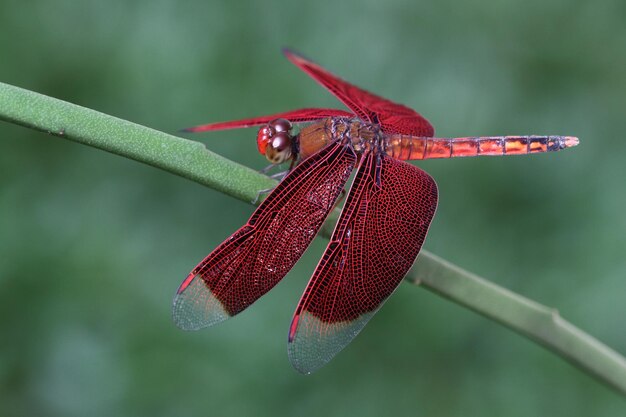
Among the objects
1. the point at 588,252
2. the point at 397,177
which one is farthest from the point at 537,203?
the point at 397,177

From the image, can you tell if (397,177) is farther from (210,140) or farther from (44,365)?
(44,365)

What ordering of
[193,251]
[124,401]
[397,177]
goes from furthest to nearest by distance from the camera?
[193,251]
[124,401]
[397,177]

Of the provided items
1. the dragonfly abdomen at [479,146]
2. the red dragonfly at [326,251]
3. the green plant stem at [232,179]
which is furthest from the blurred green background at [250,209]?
the green plant stem at [232,179]

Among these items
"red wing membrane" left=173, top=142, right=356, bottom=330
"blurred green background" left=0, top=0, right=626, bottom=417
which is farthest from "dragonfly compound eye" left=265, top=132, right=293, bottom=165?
"blurred green background" left=0, top=0, right=626, bottom=417

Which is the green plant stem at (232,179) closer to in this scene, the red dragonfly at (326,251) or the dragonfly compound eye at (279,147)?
the red dragonfly at (326,251)

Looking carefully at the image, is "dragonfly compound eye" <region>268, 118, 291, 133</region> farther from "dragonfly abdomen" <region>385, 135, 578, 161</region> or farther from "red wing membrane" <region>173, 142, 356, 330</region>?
"dragonfly abdomen" <region>385, 135, 578, 161</region>

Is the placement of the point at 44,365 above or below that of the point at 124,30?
below

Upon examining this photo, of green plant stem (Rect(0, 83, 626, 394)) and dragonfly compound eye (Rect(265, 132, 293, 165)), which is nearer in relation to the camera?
green plant stem (Rect(0, 83, 626, 394))
